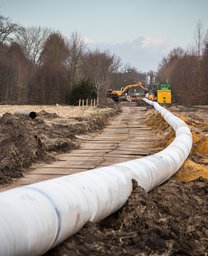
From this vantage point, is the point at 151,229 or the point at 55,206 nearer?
the point at 55,206

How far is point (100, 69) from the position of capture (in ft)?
182

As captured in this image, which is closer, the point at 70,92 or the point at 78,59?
the point at 70,92

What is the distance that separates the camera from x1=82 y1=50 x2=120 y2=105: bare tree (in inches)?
2093

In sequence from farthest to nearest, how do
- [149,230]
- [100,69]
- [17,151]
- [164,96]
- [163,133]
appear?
[100,69] < [164,96] < [163,133] < [17,151] < [149,230]

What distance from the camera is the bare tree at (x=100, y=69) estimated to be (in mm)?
53156

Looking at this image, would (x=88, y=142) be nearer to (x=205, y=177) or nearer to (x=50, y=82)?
(x=205, y=177)

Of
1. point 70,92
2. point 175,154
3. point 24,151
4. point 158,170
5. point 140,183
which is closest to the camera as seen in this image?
point 140,183

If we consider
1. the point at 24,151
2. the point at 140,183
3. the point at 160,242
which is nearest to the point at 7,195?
the point at 160,242

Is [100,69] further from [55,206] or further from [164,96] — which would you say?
[55,206]

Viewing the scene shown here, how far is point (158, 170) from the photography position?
7.02 metres

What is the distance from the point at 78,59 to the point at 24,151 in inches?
2157

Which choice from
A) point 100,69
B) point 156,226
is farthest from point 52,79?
point 156,226

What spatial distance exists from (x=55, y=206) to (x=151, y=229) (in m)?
1.19

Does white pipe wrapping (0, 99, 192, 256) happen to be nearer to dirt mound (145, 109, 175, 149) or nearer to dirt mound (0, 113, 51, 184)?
dirt mound (0, 113, 51, 184)
